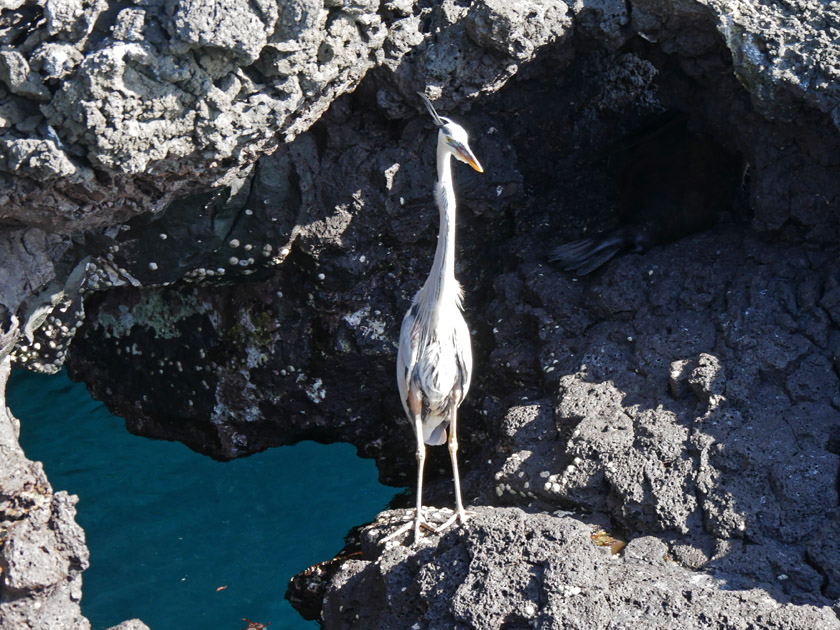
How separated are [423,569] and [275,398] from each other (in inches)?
86.0

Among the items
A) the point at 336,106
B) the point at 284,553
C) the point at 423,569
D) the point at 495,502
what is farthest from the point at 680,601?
the point at 336,106

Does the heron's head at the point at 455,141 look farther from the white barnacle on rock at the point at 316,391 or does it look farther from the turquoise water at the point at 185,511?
the turquoise water at the point at 185,511

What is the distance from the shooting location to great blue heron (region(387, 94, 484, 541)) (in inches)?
162

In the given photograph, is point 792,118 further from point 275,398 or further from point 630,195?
point 275,398

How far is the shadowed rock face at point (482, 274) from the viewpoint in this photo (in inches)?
133

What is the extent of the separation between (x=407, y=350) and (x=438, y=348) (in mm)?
172

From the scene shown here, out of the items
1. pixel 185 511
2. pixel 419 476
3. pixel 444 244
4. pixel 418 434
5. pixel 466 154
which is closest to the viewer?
pixel 466 154

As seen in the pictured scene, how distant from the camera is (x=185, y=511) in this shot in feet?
16.9

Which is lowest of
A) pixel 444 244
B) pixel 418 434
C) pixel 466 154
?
pixel 418 434

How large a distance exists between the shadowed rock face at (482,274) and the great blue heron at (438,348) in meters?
0.34

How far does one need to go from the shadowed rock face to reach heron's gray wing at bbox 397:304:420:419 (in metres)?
0.57

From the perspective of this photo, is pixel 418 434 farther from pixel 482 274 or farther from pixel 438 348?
pixel 482 274

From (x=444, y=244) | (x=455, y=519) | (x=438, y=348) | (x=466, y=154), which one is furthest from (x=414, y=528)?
(x=466, y=154)

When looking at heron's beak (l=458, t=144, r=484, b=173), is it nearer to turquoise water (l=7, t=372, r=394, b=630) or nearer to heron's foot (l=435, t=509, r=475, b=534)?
heron's foot (l=435, t=509, r=475, b=534)
